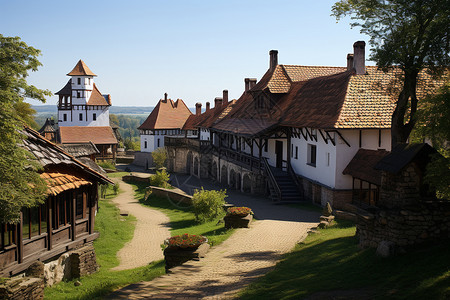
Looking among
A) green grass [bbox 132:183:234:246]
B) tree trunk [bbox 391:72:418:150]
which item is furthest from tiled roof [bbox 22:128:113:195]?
tree trunk [bbox 391:72:418:150]

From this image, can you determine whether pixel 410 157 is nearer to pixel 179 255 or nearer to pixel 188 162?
pixel 179 255

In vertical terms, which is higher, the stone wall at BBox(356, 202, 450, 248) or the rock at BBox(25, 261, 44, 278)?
the stone wall at BBox(356, 202, 450, 248)

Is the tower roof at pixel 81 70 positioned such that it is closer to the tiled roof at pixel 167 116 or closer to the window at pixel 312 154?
the tiled roof at pixel 167 116

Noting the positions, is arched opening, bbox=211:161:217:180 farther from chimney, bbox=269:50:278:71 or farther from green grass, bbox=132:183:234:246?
chimney, bbox=269:50:278:71

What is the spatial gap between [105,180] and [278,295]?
9.09m

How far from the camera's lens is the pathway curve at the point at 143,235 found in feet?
58.3

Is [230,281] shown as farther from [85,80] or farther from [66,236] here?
[85,80]

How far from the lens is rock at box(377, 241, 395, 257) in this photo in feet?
34.4

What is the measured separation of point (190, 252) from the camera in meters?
14.2

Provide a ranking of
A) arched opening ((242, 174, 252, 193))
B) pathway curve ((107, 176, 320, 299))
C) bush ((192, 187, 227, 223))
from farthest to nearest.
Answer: arched opening ((242, 174, 252, 193)) → bush ((192, 187, 227, 223)) → pathway curve ((107, 176, 320, 299))

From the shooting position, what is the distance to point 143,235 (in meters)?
22.4

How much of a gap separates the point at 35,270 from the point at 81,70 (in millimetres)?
61362

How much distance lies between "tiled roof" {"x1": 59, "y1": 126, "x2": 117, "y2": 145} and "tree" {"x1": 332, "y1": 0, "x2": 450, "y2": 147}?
154ft

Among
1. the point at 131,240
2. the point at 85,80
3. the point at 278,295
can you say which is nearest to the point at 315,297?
the point at 278,295
